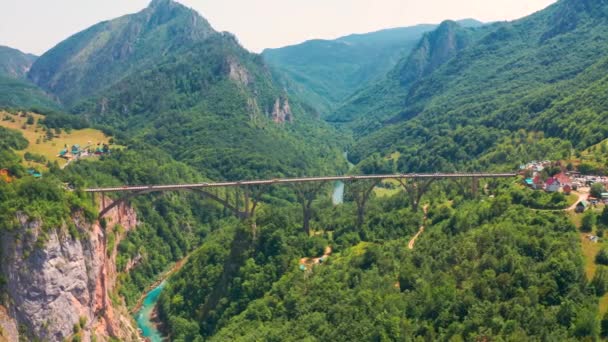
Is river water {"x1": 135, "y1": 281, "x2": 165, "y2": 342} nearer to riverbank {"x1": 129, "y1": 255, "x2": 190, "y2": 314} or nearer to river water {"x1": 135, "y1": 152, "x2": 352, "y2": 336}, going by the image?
river water {"x1": 135, "y1": 152, "x2": 352, "y2": 336}

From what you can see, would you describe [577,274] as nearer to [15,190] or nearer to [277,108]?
[15,190]

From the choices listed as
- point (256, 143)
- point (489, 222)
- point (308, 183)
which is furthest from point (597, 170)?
point (256, 143)

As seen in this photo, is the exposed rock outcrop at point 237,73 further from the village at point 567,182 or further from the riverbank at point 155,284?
the village at point 567,182

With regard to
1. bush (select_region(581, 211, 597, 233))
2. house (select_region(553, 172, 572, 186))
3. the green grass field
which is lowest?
bush (select_region(581, 211, 597, 233))

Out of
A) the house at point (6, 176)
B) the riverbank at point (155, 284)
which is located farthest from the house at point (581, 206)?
the house at point (6, 176)

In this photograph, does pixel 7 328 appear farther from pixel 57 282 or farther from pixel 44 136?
pixel 44 136

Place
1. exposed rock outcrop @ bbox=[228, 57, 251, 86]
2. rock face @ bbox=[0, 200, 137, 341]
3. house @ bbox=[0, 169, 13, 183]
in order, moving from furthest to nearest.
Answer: exposed rock outcrop @ bbox=[228, 57, 251, 86] → house @ bbox=[0, 169, 13, 183] → rock face @ bbox=[0, 200, 137, 341]

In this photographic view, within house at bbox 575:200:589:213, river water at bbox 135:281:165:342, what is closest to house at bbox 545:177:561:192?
house at bbox 575:200:589:213
